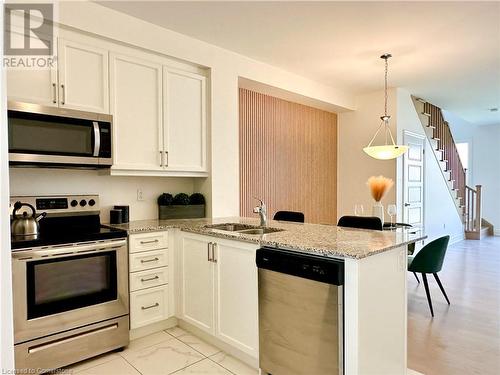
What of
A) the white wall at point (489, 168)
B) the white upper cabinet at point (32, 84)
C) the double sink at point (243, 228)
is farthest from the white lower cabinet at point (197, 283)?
the white wall at point (489, 168)

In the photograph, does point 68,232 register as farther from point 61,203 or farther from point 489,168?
point 489,168

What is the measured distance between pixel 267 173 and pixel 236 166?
905 millimetres

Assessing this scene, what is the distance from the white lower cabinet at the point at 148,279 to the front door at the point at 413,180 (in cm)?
409

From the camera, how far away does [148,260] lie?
8.92 ft

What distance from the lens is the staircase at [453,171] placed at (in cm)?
615

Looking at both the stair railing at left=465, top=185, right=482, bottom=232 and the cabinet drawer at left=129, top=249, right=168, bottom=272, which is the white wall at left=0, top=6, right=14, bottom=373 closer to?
the cabinet drawer at left=129, top=249, right=168, bottom=272

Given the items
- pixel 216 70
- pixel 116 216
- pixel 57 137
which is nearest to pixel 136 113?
pixel 57 137

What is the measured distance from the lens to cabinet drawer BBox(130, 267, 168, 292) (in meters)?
2.63

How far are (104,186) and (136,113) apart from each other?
2.37 ft

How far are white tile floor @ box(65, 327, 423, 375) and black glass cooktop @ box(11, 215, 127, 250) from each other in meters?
0.87

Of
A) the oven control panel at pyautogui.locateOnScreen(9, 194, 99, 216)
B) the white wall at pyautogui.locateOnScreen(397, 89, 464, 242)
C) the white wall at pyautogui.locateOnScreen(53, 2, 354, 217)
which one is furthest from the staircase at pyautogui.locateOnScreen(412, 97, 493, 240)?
the oven control panel at pyautogui.locateOnScreen(9, 194, 99, 216)

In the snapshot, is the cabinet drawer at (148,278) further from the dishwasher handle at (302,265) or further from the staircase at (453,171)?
the staircase at (453,171)

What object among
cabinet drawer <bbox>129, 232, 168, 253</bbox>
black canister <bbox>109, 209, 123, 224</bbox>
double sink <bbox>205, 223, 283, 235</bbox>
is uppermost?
black canister <bbox>109, 209, 123, 224</bbox>

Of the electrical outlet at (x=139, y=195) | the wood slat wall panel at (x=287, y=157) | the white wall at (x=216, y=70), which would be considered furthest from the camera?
the wood slat wall panel at (x=287, y=157)
